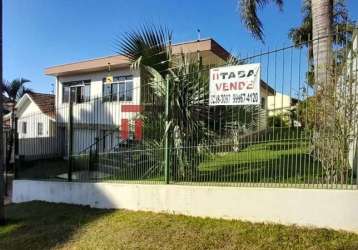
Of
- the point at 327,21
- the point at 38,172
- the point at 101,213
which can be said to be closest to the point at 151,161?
the point at 101,213

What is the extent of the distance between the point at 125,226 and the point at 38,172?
640 centimetres

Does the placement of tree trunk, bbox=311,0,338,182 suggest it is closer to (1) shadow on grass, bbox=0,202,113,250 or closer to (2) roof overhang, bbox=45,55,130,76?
(1) shadow on grass, bbox=0,202,113,250

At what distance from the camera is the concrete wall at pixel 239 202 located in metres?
5.91

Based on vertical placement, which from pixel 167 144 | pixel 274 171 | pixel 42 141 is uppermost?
pixel 167 144

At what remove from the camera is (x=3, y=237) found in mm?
8742

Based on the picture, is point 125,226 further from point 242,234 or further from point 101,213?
point 242,234

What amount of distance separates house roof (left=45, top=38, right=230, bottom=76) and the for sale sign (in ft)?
31.7

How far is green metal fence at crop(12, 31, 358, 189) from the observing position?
6.23 meters

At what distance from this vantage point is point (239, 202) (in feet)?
22.8

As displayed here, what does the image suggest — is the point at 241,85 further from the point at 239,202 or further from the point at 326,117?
the point at 239,202

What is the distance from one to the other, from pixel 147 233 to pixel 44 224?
123 inches

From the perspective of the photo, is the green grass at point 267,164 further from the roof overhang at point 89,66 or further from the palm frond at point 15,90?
the palm frond at point 15,90

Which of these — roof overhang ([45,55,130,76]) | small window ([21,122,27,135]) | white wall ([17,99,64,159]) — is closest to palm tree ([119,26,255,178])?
white wall ([17,99,64,159])

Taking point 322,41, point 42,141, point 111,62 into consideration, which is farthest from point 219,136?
point 111,62
